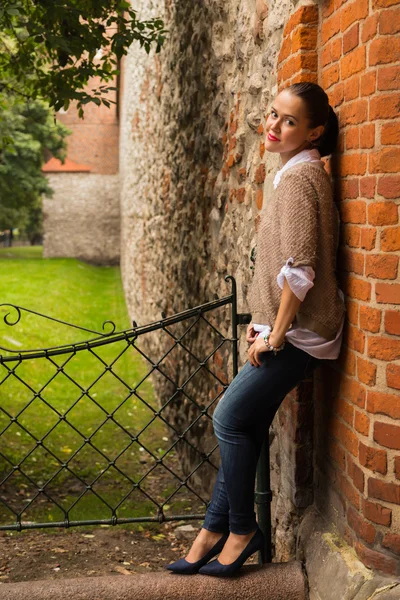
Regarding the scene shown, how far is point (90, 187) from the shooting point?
93.4 feet

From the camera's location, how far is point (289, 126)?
8.29ft

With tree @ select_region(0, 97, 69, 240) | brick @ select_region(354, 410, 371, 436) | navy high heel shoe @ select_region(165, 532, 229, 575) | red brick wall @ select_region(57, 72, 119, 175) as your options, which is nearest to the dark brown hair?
brick @ select_region(354, 410, 371, 436)

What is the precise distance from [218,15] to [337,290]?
2568 millimetres

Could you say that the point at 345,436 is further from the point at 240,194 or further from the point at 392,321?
the point at 240,194

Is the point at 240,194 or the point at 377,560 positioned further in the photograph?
the point at 240,194

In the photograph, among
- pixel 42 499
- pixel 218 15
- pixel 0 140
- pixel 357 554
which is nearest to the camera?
pixel 357 554

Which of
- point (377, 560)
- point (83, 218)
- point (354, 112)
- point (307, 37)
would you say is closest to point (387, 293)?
point (354, 112)

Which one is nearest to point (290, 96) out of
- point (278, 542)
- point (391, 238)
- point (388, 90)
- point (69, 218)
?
point (388, 90)

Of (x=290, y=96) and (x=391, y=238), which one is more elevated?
(x=290, y=96)

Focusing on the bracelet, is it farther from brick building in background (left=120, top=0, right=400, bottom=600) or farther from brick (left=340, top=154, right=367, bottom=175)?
brick (left=340, top=154, right=367, bottom=175)

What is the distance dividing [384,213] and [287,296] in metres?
0.40

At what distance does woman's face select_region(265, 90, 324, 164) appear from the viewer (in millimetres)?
2498

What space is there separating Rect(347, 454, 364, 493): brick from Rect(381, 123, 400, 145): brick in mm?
1056

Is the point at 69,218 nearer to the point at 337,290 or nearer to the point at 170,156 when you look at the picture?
the point at 170,156
